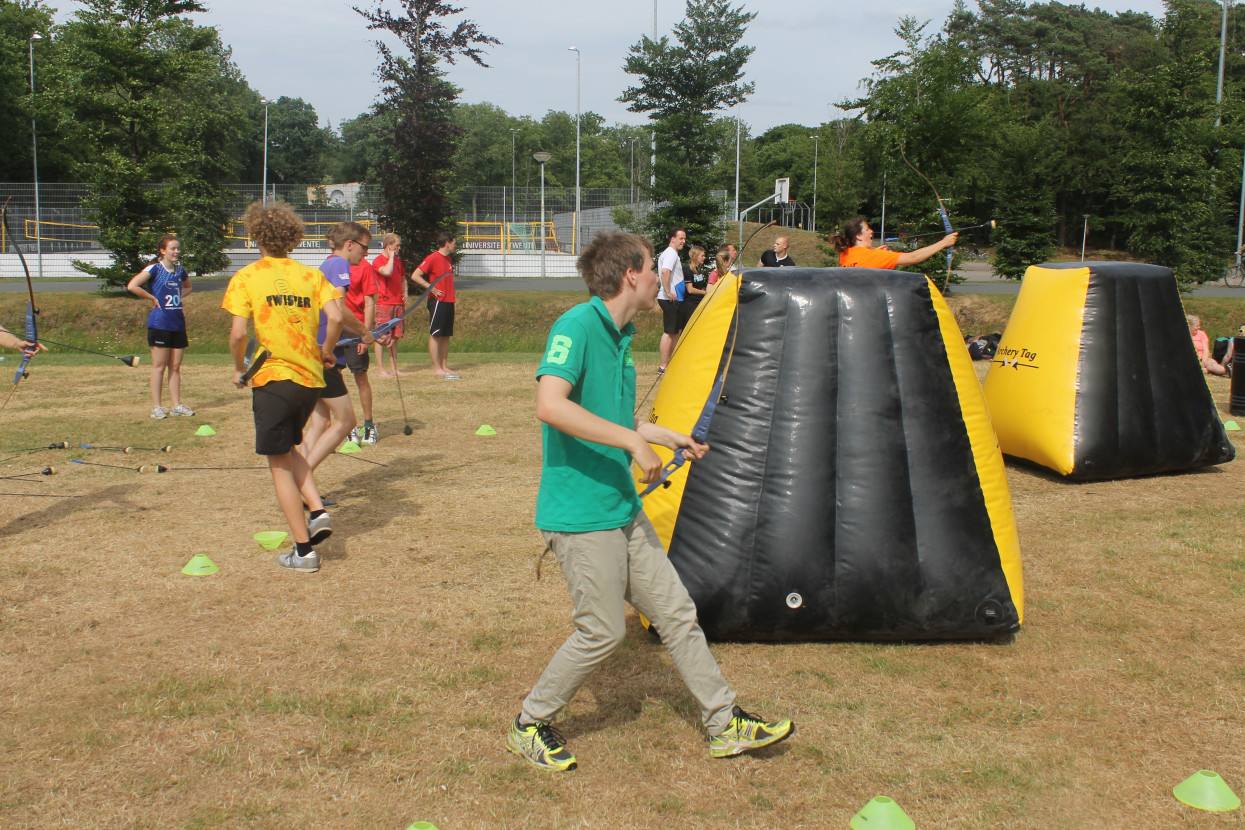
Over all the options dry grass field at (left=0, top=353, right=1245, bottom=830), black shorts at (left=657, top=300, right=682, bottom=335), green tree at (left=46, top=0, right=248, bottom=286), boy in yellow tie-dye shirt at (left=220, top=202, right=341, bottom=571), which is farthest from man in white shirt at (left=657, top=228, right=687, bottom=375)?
green tree at (left=46, top=0, right=248, bottom=286)

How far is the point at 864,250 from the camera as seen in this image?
6.91 meters

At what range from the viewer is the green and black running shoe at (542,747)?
332 cm

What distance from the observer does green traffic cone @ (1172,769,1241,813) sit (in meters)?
3.07

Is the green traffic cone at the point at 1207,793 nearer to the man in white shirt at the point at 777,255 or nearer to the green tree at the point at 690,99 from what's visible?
the man in white shirt at the point at 777,255

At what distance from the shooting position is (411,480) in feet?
25.2

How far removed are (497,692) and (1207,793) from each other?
2.68 m

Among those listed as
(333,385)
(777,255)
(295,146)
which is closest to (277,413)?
(333,385)

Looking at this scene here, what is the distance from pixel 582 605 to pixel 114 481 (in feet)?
19.3

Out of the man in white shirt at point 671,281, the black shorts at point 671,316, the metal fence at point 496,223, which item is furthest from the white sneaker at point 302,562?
the metal fence at point 496,223

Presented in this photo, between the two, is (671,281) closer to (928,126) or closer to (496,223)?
(928,126)

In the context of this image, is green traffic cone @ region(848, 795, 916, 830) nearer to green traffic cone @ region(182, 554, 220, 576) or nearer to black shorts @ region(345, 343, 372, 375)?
green traffic cone @ region(182, 554, 220, 576)

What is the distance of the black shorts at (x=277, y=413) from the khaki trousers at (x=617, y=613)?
8.53ft

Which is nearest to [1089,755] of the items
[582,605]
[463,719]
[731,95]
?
[582,605]

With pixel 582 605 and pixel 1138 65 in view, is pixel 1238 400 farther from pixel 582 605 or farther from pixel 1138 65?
pixel 1138 65
